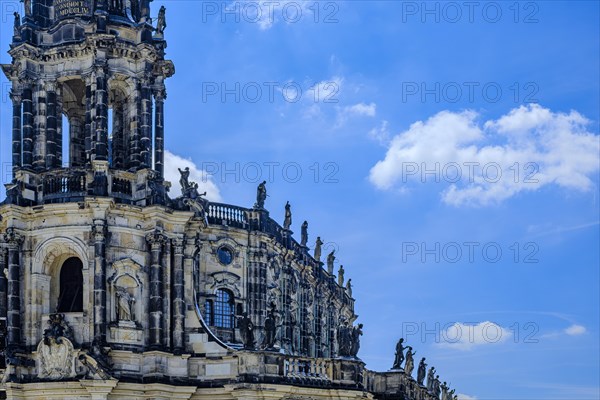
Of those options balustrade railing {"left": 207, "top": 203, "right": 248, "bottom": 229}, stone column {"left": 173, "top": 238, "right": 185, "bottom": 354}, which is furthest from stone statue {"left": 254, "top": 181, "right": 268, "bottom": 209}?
stone column {"left": 173, "top": 238, "right": 185, "bottom": 354}

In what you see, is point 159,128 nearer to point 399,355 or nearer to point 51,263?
point 51,263

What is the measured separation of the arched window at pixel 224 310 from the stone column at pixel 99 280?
779 centimetres

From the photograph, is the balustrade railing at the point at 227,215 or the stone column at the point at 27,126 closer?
the stone column at the point at 27,126

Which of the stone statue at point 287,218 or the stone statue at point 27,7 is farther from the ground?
the stone statue at point 27,7

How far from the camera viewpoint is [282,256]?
57844 mm

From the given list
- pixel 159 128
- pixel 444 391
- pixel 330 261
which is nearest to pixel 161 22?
pixel 159 128

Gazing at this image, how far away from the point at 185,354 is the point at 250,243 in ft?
26.0

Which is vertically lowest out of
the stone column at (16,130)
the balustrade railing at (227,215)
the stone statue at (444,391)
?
the stone statue at (444,391)

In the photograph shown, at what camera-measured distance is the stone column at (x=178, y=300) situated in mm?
48156

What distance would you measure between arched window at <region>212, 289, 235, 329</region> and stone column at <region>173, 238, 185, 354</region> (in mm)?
4726

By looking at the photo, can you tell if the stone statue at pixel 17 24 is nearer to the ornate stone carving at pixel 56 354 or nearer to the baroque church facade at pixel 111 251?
the baroque church facade at pixel 111 251

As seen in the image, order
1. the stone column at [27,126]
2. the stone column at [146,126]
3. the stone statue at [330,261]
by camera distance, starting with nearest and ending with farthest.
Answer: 1. the stone column at [27,126]
2. the stone column at [146,126]
3. the stone statue at [330,261]

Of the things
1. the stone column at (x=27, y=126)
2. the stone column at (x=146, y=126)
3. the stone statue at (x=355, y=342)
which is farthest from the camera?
the stone statue at (x=355, y=342)

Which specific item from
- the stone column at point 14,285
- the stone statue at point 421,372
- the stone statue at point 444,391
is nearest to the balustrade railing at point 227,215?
the stone column at point 14,285
